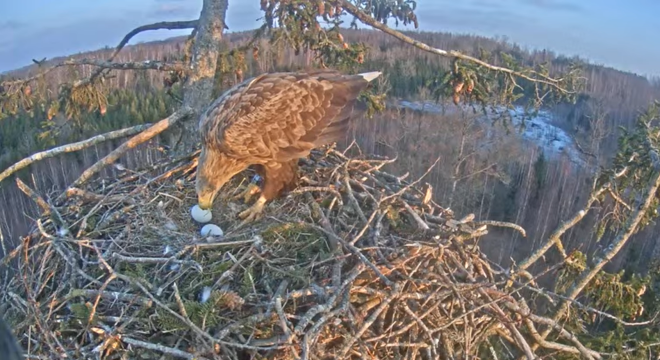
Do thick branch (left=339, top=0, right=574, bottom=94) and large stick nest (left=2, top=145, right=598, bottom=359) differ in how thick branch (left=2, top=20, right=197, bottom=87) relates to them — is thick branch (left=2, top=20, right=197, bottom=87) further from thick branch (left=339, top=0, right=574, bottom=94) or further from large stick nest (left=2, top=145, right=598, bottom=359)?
thick branch (left=339, top=0, right=574, bottom=94)

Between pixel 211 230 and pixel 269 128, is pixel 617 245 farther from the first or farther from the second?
pixel 211 230

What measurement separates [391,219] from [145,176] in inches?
80.3

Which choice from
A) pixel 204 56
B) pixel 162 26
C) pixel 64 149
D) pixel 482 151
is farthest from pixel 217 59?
pixel 482 151

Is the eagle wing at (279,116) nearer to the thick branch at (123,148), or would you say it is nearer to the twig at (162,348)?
the thick branch at (123,148)

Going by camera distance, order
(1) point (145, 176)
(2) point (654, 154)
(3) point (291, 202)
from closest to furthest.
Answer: (2) point (654, 154) < (3) point (291, 202) < (1) point (145, 176)

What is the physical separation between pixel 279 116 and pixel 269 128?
13 centimetres

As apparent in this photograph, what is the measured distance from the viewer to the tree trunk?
16.2 feet

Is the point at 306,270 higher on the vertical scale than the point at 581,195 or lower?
higher

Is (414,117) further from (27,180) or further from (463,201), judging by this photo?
(27,180)

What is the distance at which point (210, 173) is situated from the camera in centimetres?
418

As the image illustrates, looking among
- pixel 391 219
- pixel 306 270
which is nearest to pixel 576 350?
pixel 391 219

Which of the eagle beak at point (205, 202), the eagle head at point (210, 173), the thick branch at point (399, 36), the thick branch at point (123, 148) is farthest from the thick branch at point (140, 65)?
the thick branch at point (399, 36)

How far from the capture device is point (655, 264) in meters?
4.77

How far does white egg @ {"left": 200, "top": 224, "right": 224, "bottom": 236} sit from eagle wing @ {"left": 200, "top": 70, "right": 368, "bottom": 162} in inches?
21.1
